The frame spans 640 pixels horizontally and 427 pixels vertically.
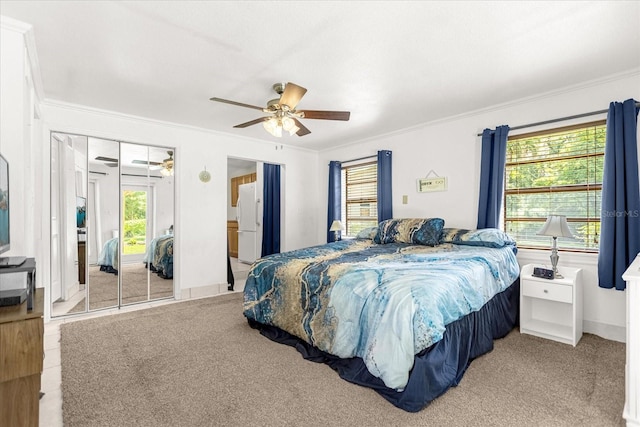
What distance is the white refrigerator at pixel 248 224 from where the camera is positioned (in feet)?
20.9

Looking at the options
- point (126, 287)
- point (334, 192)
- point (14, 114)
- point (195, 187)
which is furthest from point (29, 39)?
point (334, 192)

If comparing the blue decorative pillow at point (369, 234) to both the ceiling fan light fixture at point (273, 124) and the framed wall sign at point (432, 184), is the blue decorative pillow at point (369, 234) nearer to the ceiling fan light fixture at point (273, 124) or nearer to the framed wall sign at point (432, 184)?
the framed wall sign at point (432, 184)

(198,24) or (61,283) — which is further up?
(198,24)

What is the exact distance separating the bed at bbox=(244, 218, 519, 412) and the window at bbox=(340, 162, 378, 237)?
1.78 metres

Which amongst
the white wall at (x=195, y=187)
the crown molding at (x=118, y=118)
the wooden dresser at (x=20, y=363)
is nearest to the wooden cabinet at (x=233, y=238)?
the white wall at (x=195, y=187)

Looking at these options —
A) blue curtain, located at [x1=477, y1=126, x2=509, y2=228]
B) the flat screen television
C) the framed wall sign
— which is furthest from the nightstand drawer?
the flat screen television

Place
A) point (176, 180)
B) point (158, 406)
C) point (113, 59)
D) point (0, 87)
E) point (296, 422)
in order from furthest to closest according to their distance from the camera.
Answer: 1. point (176, 180)
2. point (113, 59)
3. point (0, 87)
4. point (158, 406)
5. point (296, 422)

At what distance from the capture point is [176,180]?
425cm

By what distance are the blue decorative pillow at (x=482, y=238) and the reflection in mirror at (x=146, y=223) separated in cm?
355

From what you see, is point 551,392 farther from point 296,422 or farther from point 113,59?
point 113,59

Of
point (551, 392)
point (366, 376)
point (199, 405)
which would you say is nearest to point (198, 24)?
point (199, 405)

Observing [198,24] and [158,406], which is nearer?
[158,406]

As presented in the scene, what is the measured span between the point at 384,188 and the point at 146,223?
3291 millimetres

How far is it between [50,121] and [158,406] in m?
3.22
